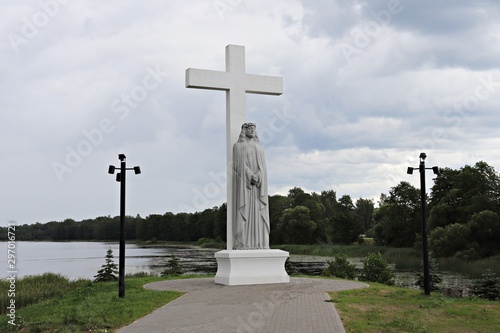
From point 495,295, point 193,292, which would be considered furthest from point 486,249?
point 193,292

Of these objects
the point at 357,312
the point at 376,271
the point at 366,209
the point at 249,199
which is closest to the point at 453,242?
the point at 376,271

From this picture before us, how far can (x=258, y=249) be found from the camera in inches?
544

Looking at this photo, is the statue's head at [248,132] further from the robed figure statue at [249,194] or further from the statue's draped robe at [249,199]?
the statue's draped robe at [249,199]

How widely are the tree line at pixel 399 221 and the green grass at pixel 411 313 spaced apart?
66.7 feet

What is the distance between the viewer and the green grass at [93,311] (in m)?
8.77

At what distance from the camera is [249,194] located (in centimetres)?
1403

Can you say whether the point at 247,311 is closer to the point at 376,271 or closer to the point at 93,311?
the point at 93,311

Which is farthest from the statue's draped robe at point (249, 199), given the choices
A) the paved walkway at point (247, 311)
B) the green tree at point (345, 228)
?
the green tree at point (345, 228)

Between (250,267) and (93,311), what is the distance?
462cm

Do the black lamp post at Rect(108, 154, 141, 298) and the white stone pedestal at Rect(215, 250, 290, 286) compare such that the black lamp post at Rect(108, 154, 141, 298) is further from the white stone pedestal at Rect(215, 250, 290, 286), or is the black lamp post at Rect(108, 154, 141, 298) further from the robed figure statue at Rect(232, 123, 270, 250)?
the robed figure statue at Rect(232, 123, 270, 250)

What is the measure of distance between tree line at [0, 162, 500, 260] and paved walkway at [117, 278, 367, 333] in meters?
21.2

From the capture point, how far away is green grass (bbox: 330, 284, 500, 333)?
28.2 ft

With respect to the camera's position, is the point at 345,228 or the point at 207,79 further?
the point at 345,228

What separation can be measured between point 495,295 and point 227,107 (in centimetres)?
896
